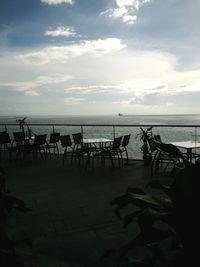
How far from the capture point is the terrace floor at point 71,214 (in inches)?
101

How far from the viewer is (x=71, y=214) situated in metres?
3.57

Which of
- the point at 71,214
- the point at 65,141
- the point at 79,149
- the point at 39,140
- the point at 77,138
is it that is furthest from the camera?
the point at 77,138

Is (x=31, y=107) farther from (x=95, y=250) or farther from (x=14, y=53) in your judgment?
(x=95, y=250)

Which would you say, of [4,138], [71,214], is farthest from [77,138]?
[71,214]

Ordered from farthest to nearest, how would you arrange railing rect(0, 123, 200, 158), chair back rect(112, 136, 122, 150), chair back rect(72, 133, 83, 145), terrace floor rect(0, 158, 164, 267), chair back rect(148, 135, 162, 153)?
chair back rect(72, 133, 83, 145), railing rect(0, 123, 200, 158), chair back rect(112, 136, 122, 150), terrace floor rect(0, 158, 164, 267), chair back rect(148, 135, 162, 153)

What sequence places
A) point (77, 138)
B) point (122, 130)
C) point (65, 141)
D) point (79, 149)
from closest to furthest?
point (79, 149) < point (65, 141) < point (77, 138) < point (122, 130)

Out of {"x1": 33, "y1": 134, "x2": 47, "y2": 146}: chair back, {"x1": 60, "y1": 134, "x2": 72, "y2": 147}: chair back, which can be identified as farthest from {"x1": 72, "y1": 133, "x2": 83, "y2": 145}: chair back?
{"x1": 33, "y1": 134, "x2": 47, "y2": 146}: chair back

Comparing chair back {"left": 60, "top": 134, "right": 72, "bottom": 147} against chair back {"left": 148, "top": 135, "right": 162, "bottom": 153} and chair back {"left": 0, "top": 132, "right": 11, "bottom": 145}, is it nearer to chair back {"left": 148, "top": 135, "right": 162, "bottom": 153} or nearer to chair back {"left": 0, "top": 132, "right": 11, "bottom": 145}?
chair back {"left": 0, "top": 132, "right": 11, "bottom": 145}

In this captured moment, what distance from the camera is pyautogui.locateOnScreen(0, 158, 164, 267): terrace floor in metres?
2.58

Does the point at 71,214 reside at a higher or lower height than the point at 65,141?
lower

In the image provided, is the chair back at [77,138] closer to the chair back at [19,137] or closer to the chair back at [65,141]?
the chair back at [65,141]

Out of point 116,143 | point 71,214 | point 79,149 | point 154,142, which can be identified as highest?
point 154,142

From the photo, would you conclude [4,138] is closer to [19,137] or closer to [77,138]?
[19,137]

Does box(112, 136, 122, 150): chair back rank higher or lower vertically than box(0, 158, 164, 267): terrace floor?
higher
